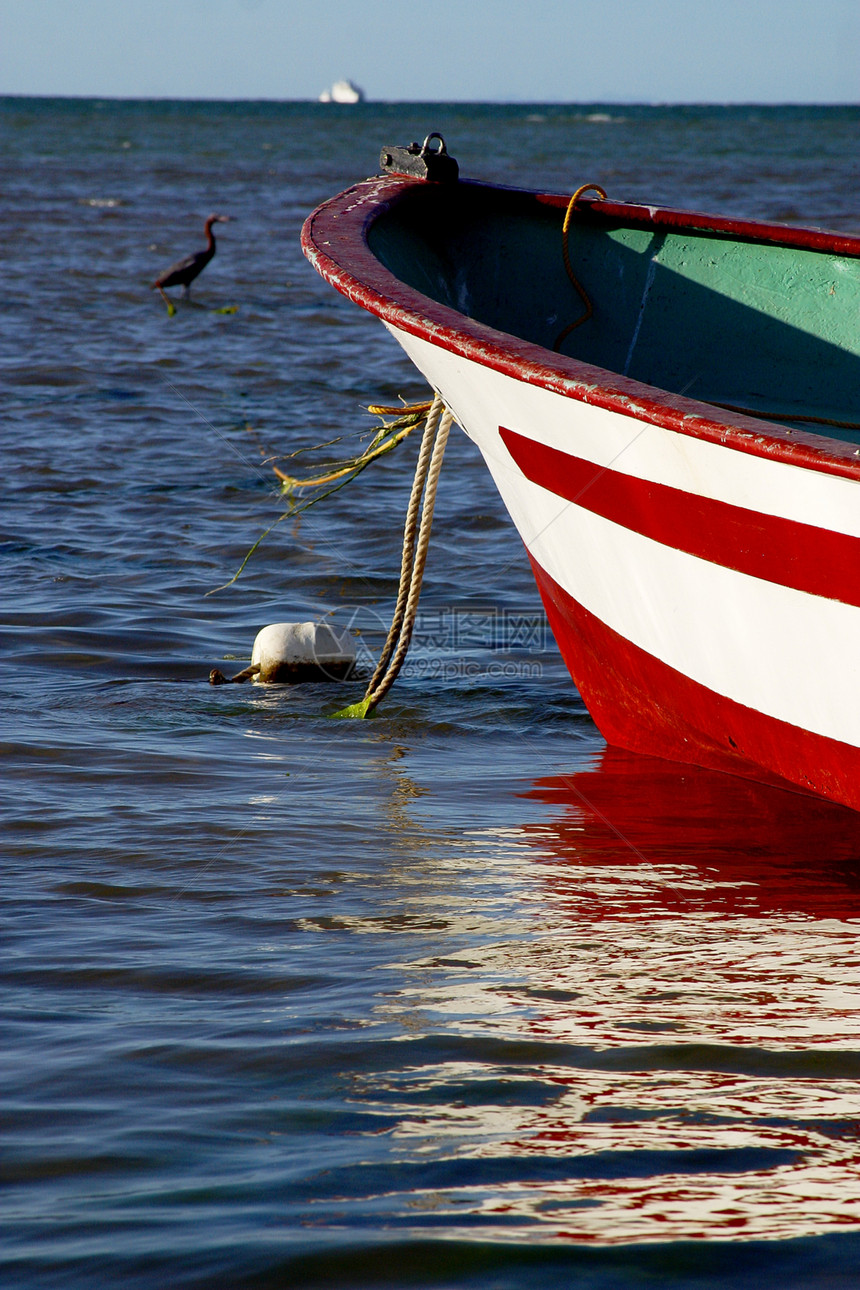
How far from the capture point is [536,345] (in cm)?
356

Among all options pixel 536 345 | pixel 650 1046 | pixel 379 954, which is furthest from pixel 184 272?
pixel 650 1046

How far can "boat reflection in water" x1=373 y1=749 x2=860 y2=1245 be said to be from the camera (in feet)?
5.84

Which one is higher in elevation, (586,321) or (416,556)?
(586,321)

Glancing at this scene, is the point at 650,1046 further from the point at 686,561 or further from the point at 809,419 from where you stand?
the point at 809,419

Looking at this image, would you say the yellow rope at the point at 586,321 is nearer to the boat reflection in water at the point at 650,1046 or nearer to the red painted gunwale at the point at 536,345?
the red painted gunwale at the point at 536,345

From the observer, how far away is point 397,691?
441 centimetres

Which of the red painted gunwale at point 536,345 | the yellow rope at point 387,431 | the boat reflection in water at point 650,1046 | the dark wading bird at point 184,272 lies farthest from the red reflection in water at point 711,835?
the dark wading bird at point 184,272

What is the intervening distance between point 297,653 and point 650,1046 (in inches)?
95.6

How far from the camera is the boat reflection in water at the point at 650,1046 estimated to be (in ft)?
5.84

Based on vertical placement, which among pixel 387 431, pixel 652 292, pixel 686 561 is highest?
pixel 652 292

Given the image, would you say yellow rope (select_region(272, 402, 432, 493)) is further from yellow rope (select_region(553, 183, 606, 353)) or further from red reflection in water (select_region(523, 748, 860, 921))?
red reflection in water (select_region(523, 748, 860, 921))

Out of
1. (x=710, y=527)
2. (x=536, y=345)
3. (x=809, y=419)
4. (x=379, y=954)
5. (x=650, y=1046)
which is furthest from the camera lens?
(x=809, y=419)

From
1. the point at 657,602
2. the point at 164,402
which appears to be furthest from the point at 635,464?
the point at 164,402

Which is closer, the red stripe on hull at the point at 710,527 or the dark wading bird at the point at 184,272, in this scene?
the red stripe on hull at the point at 710,527
